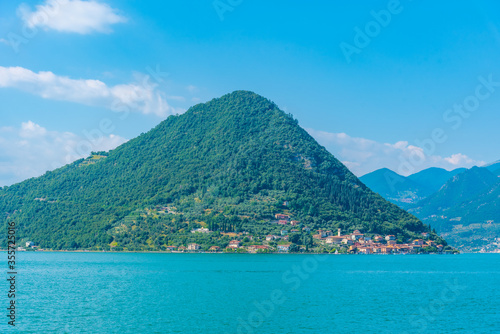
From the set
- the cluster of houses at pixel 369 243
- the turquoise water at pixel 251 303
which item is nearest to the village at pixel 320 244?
the cluster of houses at pixel 369 243

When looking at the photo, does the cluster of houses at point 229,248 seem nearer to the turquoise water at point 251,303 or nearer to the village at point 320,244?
the village at point 320,244

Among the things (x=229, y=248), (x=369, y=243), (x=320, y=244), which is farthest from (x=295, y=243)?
(x=369, y=243)

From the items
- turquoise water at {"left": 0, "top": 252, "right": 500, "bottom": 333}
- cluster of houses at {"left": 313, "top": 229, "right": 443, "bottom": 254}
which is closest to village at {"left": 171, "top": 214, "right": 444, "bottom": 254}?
cluster of houses at {"left": 313, "top": 229, "right": 443, "bottom": 254}

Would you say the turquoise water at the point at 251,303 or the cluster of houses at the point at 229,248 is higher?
the cluster of houses at the point at 229,248

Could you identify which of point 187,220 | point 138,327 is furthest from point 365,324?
point 187,220

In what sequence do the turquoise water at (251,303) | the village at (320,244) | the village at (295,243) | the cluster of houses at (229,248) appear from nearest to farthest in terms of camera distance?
the turquoise water at (251,303) → the cluster of houses at (229,248) → the village at (320,244) → the village at (295,243)

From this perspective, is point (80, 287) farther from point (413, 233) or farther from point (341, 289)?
point (413, 233)

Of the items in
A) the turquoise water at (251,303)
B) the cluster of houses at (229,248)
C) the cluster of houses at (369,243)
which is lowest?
the turquoise water at (251,303)
